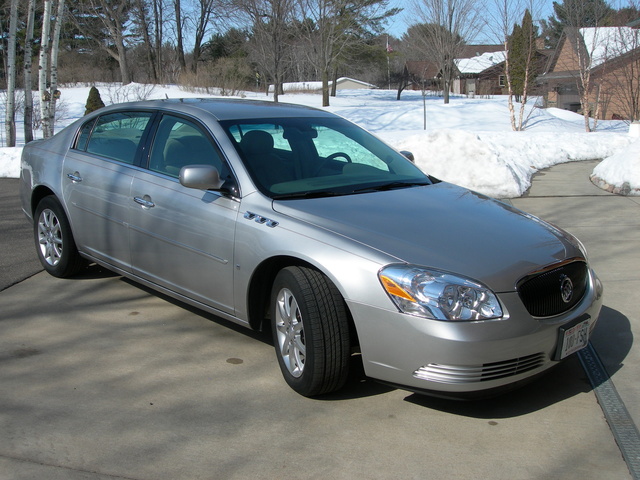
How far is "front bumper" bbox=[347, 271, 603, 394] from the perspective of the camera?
10.5 ft

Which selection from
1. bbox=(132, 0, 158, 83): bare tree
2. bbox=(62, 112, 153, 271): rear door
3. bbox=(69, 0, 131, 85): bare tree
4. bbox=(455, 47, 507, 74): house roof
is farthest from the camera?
bbox=(455, 47, 507, 74): house roof

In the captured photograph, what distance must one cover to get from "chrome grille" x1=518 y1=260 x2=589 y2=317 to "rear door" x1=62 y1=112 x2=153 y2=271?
2846 mm

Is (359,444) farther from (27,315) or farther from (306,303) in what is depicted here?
(27,315)

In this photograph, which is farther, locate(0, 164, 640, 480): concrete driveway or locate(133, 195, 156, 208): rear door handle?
locate(133, 195, 156, 208): rear door handle

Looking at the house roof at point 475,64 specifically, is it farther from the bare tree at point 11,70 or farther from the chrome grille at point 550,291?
the chrome grille at point 550,291

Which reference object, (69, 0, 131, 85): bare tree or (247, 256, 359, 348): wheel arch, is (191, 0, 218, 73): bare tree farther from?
(247, 256, 359, 348): wheel arch

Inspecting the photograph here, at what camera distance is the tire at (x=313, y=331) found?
349cm

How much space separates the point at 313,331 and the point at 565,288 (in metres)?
1.35

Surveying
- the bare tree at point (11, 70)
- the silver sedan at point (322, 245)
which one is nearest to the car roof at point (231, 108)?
the silver sedan at point (322, 245)

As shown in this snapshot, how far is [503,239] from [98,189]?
121 inches

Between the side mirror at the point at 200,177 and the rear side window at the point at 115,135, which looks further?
the rear side window at the point at 115,135

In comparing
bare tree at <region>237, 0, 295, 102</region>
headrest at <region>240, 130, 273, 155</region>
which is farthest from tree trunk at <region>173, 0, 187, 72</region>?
headrest at <region>240, 130, 273, 155</region>

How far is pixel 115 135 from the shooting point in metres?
5.41

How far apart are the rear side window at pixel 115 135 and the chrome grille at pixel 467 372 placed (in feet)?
9.27
